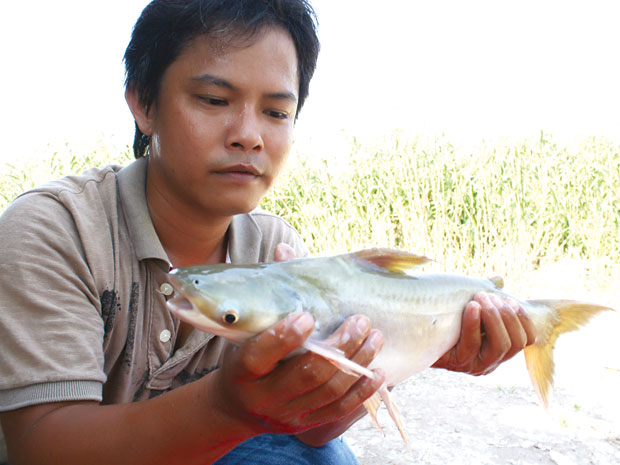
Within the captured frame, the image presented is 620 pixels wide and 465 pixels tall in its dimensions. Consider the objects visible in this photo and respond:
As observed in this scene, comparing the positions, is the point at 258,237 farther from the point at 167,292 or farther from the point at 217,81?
the point at 217,81

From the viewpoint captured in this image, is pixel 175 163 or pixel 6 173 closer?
pixel 175 163

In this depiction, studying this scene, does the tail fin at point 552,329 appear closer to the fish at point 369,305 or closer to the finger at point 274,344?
the fish at point 369,305

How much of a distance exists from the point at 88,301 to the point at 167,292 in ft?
0.76

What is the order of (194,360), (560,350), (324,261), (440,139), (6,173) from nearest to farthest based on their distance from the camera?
1. (324,261)
2. (194,360)
3. (560,350)
4. (6,173)
5. (440,139)

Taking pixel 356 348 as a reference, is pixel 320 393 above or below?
below

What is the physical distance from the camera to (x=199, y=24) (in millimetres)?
1766

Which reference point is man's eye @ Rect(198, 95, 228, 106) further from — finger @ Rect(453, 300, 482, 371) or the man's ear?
finger @ Rect(453, 300, 482, 371)

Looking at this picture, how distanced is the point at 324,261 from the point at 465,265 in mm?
5674

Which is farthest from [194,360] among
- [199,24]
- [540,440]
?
[540,440]

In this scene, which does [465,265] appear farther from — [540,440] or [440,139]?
[540,440]

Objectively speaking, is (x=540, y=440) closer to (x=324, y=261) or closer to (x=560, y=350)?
(x=560, y=350)

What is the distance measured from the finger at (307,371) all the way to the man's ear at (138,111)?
1079 mm

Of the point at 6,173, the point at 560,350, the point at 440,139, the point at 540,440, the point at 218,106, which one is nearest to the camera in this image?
the point at 218,106

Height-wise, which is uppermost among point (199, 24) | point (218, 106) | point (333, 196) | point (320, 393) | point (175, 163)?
point (199, 24)
